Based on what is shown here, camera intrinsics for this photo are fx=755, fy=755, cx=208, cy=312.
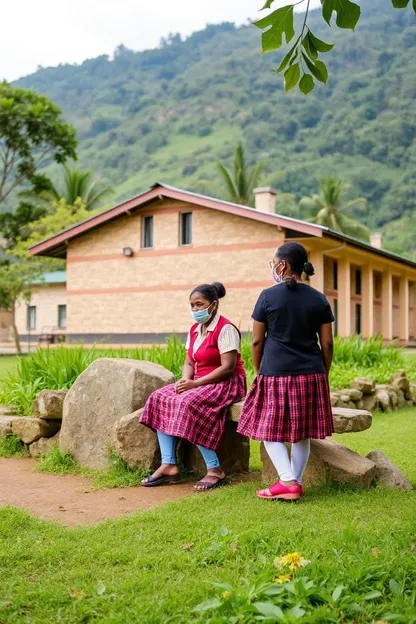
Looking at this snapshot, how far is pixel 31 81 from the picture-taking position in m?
149

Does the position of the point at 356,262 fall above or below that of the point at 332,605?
above

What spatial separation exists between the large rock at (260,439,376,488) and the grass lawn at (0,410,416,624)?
221 millimetres

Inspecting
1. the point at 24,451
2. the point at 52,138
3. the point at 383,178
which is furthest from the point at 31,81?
the point at 24,451

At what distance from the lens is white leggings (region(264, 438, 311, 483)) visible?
17.7 ft

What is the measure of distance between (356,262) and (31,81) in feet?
434

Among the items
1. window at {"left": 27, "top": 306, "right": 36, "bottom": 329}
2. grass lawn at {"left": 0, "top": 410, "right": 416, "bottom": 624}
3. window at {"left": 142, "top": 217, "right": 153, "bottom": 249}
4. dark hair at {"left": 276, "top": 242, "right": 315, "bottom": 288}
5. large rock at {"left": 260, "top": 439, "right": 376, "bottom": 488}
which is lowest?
grass lawn at {"left": 0, "top": 410, "right": 416, "bottom": 624}

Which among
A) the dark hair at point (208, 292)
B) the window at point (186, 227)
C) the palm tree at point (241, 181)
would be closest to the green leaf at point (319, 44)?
the dark hair at point (208, 292)

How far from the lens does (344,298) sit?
97.2ft

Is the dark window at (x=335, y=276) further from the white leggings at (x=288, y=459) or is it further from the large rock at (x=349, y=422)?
the white leggings at (x=288, y=459)

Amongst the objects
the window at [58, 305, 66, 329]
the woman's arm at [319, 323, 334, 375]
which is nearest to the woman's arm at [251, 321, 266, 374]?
the woman's arm at [319, 323, 334, 375]

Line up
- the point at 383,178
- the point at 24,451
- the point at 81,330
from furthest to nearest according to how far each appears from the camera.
A: the point at 383,178 → the point at 81,330 → the point at 24,451

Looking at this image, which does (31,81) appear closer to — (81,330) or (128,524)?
(81,330)

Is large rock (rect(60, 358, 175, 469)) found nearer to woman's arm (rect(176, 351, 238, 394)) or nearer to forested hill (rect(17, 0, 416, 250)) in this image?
woman's arm (rect(176, 351, 238, 394))

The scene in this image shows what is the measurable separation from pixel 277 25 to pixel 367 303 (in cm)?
2935
